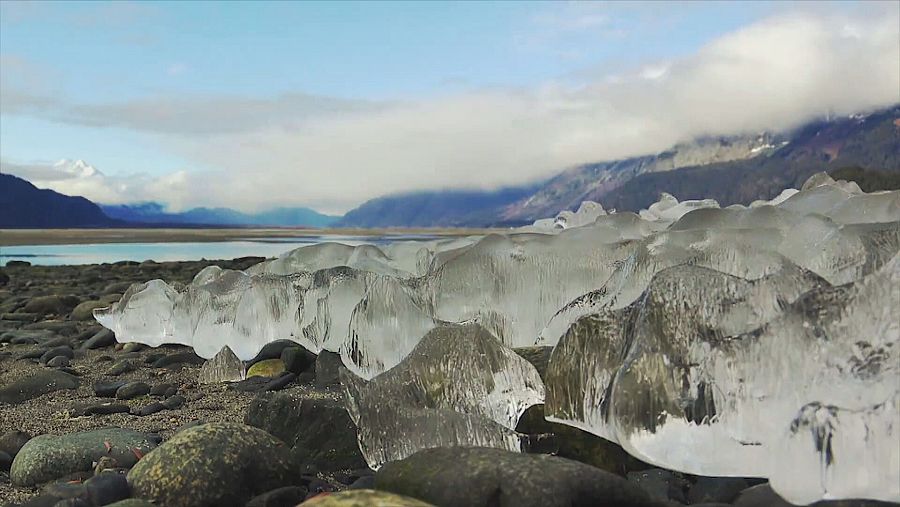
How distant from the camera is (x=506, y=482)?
Result: 1840mm

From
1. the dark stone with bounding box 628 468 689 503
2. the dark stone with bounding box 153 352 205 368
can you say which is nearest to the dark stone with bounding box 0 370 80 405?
the dark stone with bounding box 153 352 205 368

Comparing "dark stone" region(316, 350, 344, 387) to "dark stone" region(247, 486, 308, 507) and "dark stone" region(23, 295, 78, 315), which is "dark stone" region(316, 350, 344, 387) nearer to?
"dark stone" region(247, 486, 308, 507)

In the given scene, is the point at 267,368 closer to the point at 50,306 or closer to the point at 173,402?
the point at 173,402

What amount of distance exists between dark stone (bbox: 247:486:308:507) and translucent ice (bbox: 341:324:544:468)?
31 cm

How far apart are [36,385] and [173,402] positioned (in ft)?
3.32

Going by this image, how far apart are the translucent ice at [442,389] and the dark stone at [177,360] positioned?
2.69m

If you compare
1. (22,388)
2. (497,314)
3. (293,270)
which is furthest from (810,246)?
(22,388)

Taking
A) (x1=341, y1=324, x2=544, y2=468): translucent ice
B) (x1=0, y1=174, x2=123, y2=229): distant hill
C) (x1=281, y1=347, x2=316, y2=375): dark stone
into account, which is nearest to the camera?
(x1=341, y1=324, x2=544, y2=468): translucent ice

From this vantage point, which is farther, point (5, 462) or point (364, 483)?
point (5, 462)

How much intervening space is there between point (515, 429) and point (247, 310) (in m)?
2.36

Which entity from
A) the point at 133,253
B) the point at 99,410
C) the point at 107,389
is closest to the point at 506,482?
the point at 99,410

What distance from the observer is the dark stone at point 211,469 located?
2.19 meters

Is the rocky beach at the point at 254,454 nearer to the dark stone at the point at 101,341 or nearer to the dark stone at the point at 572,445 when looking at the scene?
the dark stone at the point at 572,445

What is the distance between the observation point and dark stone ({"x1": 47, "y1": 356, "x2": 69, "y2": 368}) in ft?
16.6
